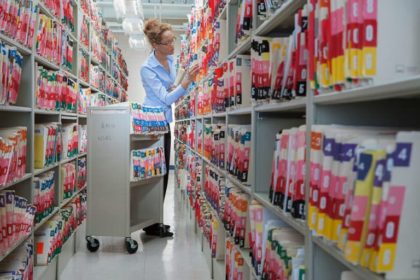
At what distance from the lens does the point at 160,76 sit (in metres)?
4.79

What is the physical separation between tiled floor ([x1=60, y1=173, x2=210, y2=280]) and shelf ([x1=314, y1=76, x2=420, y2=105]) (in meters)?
2.50

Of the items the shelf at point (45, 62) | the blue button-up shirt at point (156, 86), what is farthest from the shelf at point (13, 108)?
the blue button-up shirt at point (156, 86)

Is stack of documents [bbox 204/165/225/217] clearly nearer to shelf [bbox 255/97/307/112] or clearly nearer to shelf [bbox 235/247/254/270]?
shelf [bbox 235/247/254/270]

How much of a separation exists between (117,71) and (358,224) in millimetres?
8333

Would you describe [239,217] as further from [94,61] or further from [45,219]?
[94,61]

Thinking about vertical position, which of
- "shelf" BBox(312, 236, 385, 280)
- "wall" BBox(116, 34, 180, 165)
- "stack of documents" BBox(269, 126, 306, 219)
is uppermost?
"wall" BBox(116, 34, 180, 165)

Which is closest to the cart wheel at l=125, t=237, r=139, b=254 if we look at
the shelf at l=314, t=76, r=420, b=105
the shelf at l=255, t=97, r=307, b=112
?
the shelf at l=255, t=97, r=307, b=112

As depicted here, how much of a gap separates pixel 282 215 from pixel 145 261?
2347mm

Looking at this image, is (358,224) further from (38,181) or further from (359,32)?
(38,181)

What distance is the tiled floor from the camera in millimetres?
3447

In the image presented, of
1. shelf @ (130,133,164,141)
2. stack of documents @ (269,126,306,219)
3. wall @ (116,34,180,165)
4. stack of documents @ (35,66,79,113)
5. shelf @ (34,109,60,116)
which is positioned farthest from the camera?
wall @ (116,34,180,165)

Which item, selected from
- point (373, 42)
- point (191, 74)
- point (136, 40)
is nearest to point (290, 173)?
point (373, 42)

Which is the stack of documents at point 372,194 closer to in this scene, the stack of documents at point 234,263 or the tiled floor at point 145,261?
the stack of documents at point 234,263

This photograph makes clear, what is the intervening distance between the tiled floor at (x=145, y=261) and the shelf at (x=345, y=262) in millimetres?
2238
